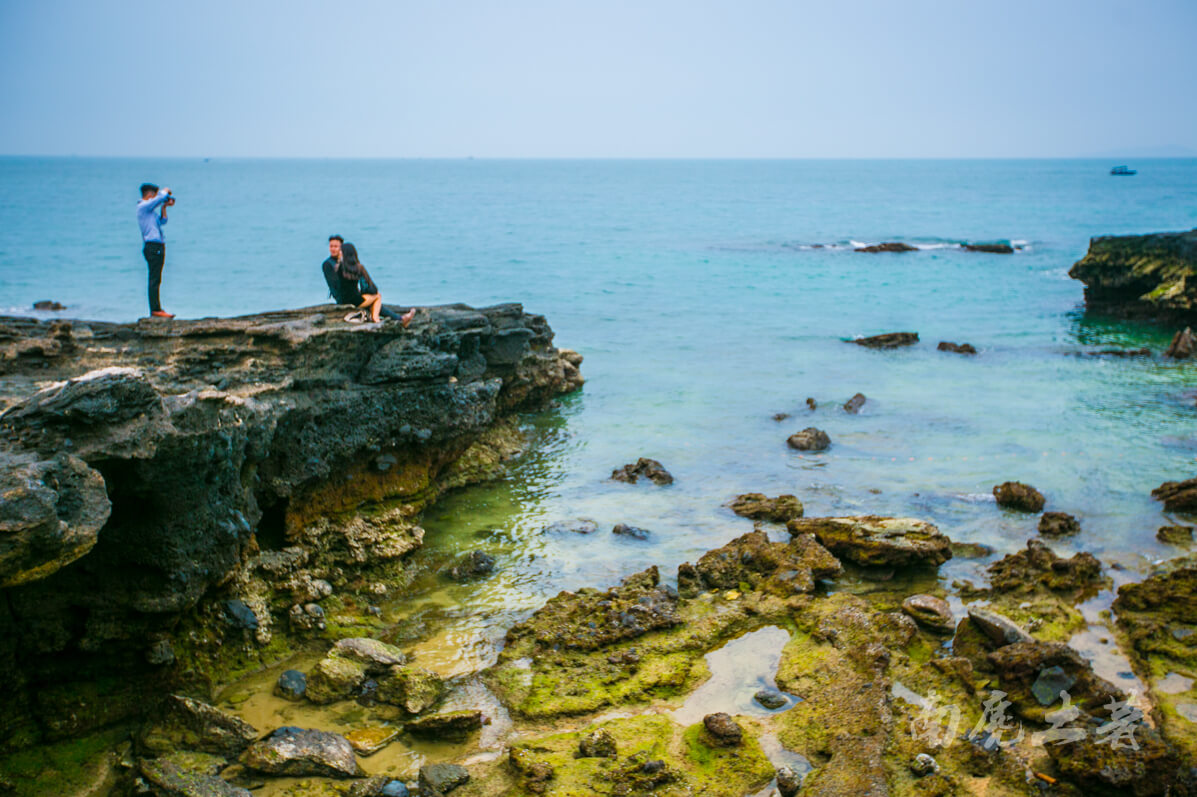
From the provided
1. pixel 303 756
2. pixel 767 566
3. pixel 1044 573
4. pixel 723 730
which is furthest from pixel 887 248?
pixel 303 756

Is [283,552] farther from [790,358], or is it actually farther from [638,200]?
[638,200]

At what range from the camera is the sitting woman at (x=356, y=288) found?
483 inches

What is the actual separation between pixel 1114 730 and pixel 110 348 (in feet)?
37.0

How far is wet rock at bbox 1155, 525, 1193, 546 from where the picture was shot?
38.3 ft

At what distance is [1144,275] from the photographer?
29562mm

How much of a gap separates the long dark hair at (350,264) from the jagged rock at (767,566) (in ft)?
21.3

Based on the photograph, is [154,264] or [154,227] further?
[154,264]

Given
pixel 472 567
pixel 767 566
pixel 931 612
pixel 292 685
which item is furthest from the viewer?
pixel 472 567

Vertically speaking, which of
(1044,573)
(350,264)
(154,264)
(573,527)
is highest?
(350,264)

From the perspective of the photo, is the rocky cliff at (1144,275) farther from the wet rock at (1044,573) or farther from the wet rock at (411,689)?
the wet rock at (411,689)

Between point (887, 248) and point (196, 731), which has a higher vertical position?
point (887, 248)

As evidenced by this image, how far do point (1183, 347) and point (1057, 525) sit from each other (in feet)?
51.3

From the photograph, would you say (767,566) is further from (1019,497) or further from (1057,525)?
(1019,497)

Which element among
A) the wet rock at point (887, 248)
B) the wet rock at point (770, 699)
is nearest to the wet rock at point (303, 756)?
the wet rock at point (770, 699)
